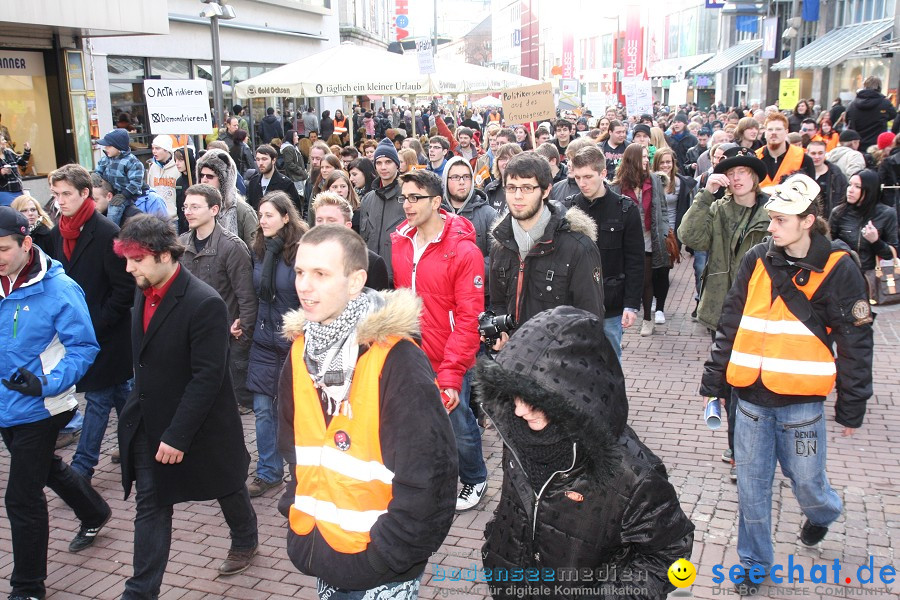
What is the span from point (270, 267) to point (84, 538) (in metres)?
2.00

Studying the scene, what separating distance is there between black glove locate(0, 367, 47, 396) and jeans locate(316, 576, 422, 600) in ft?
7.03

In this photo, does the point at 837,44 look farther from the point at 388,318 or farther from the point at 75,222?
the point at 388,318

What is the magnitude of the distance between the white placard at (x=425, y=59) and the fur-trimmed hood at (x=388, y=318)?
39.2 ft

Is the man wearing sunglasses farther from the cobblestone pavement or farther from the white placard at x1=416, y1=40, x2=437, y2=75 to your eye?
the white placard at x1=416, y1=40, x2=437, y2=75

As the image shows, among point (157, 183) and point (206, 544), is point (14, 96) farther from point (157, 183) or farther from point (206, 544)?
point (206, 544)

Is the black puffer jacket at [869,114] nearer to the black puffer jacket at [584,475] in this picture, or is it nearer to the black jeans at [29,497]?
the black puffer jacket at [584,475]

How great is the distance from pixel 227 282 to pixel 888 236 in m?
6.03

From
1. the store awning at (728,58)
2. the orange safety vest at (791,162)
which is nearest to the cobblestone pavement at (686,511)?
the orange safety vest at (791,162)

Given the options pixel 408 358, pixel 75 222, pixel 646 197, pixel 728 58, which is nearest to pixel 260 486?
pixel 75 222

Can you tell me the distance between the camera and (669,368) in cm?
798

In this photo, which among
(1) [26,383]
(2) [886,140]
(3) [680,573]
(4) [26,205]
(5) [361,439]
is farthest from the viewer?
(2) [886,140]

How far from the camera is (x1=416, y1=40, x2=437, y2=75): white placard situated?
552 inches

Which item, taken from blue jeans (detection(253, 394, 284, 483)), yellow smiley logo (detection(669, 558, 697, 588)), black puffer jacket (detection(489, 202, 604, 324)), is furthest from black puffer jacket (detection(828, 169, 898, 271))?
yellow smiley logo (detection(669, 558, 697, 588))

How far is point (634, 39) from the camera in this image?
60.7 m
